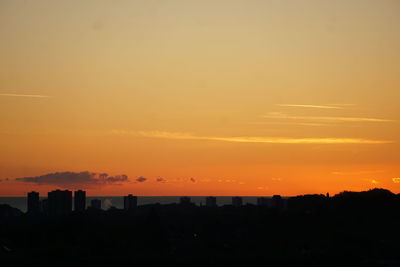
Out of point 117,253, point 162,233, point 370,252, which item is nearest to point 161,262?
point 117,253

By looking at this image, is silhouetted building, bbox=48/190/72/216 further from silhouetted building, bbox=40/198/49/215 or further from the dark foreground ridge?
the dark foreground ridge

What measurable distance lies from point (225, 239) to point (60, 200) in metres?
46.2

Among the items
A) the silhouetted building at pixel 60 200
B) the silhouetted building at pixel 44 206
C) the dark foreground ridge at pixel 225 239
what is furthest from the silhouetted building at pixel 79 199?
the dark foreground ridge at pixel 225 239

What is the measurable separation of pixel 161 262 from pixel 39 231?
56.4 feet

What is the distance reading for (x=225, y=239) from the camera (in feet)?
181

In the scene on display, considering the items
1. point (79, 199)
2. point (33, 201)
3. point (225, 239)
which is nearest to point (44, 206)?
point (33, 201)

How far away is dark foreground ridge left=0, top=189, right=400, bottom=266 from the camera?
145ft

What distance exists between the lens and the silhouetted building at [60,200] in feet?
315

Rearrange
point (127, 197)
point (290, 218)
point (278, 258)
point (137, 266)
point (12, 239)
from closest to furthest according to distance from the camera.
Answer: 1. point (137, 266)
2. point (278, 258)
3. point (12, 239)
4. point (290, 218)
5. point (127, 197)

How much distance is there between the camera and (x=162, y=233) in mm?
54094

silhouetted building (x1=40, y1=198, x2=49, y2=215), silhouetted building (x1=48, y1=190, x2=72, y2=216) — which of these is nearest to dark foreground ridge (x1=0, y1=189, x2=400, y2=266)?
silhouetted building (x1=48, y1=190, x2=72, y2=216)

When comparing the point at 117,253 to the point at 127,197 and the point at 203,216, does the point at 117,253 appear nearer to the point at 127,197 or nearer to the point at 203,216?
the point at 203,216

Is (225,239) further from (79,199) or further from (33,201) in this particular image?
(33,201)

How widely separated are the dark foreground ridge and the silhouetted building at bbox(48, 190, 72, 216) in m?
21.9
